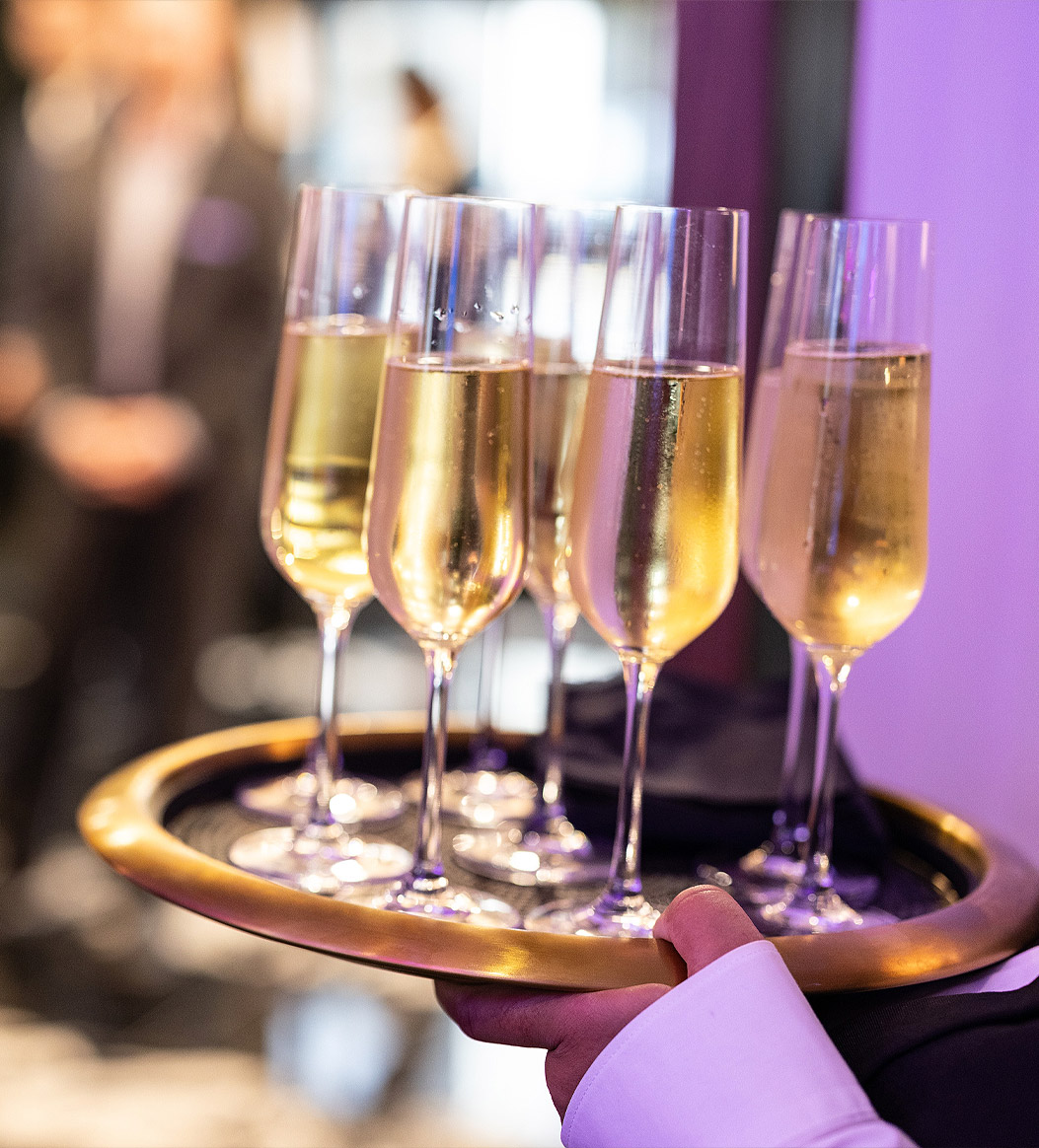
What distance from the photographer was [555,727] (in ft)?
3.33

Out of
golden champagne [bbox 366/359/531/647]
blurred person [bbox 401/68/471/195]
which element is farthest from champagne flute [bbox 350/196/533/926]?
blurred person [bbox 401/68/471/195]

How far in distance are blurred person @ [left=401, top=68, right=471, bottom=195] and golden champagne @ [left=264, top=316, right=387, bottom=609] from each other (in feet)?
10.8

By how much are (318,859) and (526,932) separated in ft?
0.63

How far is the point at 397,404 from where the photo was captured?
0.79 metres

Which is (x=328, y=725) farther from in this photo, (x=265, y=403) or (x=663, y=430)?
(x=265, y=403)

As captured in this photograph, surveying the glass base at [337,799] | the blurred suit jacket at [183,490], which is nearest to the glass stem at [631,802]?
the glass base at [337,799]

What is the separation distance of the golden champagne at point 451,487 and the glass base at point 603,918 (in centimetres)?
17

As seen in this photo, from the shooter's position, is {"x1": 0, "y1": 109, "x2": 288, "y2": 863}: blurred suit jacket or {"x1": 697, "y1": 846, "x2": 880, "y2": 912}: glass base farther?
{"x1": 0, "y1": 109, "x2": 288, "y2": 863}: blurred suit jacket

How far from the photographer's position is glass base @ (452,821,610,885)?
0.91 metres

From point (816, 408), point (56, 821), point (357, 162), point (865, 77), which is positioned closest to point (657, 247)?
point (816, 408)

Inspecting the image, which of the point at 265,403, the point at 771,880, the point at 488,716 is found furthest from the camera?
the point at 265,403

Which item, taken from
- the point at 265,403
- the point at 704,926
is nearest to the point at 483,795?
the point at 704,926

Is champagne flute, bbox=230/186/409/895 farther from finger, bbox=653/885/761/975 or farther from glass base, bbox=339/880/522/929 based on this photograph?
finger, bbox=653/885/761/975

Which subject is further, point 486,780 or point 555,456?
point 486,780
